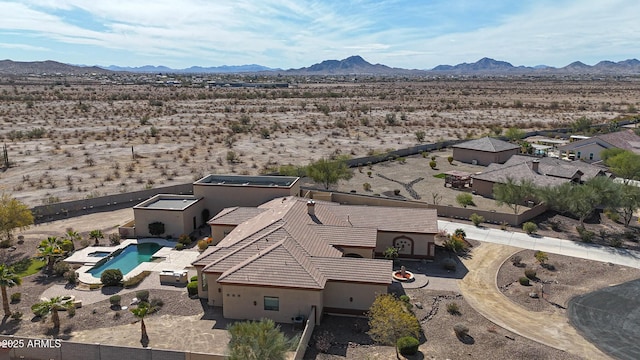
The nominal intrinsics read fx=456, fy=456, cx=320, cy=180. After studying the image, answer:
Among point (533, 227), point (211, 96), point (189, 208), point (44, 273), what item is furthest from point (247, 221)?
point (211, 96)

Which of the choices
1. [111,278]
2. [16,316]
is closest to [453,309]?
[111,278]

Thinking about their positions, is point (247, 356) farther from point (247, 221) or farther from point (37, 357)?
point (247, 221)

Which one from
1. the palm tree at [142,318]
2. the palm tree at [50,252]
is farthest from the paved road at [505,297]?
the palm tree at [50,252]

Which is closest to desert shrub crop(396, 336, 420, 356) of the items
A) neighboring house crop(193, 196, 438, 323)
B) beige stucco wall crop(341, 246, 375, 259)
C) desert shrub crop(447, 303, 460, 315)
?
neighboring house crop(193, 196, 438, 323)

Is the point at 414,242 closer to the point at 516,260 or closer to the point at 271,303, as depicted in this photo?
the point at 516,260

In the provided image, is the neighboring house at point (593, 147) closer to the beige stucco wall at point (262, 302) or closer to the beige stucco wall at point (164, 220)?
the beige stucco wall at point (164, 220)

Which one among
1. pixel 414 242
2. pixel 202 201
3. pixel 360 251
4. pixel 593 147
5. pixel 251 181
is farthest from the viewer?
pixel 593 147
